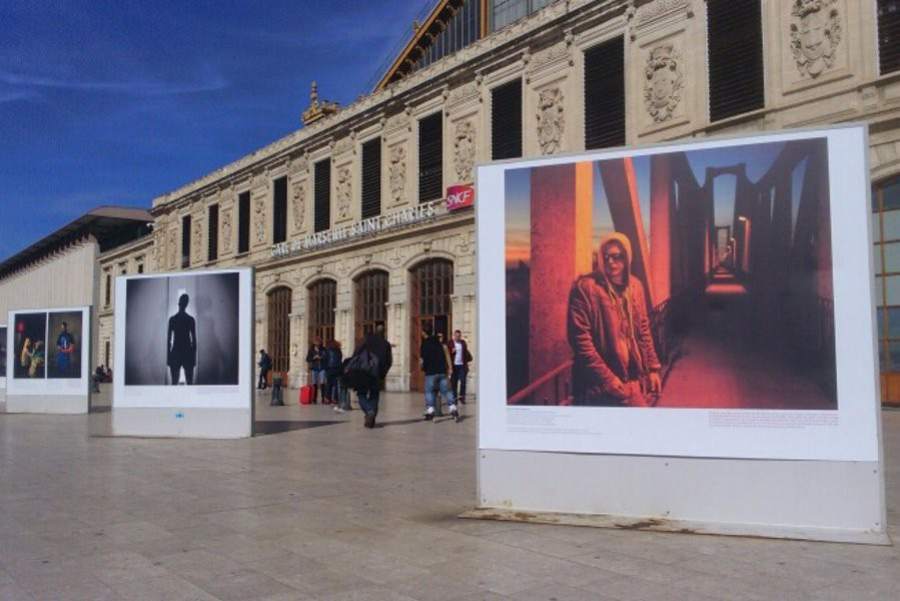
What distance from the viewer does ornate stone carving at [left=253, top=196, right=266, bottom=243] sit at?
40344 mm

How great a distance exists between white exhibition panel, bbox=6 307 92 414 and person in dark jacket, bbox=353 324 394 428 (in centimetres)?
792

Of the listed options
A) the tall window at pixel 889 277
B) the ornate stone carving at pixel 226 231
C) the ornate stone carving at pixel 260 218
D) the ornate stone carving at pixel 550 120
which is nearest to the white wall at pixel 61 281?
the ornate stone carving at pixel 226 231

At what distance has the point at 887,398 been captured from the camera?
17.4 m

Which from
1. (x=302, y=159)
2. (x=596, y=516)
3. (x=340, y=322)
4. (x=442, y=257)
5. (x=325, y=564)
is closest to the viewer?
(x=325, y=564)

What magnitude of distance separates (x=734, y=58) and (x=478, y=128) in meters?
9.80

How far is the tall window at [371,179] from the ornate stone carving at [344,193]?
108 cm

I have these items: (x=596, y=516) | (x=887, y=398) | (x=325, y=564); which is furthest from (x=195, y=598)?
(x=887, y=398)

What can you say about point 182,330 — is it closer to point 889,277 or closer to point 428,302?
point 889,277

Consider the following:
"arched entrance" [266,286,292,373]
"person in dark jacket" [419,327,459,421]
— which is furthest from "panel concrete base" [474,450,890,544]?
"arched entrance" [266,286,292,373]

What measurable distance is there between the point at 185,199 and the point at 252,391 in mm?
38593

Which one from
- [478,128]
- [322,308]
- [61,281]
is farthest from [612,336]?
[61,281]

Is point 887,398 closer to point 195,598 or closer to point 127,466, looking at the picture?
point 127,466

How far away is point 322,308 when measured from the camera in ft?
118

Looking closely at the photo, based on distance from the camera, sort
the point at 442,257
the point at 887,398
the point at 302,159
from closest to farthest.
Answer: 1. the point at 887,398
2. the point at 442,257
3. the point at 302,159
